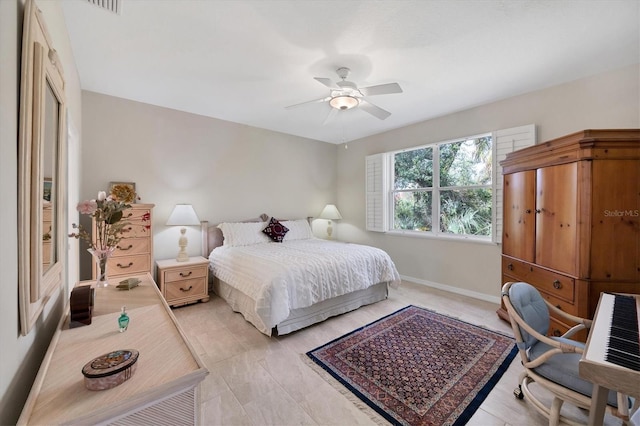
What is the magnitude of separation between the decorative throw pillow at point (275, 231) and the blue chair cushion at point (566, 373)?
11.1 feet

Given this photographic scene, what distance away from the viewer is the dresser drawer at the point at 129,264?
2.91 meters

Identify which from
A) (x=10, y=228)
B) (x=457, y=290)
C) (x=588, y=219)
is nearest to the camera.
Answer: (x=10, y=228)

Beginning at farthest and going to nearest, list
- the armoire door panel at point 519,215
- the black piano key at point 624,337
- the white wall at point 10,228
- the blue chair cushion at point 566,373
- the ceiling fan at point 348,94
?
1. the armoire door panel at point 519,215
2. the ceiling fan at point 348,94
3. the blue chair cushion at point 566,373
4. the black piano key at point 624,337
5. the white wall at point 10,228

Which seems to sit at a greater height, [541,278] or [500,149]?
[500,149]

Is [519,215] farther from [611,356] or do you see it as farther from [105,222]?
[105,222]

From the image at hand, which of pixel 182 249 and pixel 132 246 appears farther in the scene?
pixel 182 249

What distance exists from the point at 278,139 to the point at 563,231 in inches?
164

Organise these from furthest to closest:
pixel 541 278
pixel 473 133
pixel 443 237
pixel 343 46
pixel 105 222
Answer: pixel 443 237
pixel 473 133
pixel 541 278
pixel 343 46
pixel 105 222

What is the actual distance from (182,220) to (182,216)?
0.06m


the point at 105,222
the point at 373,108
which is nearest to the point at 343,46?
the point at 373,108

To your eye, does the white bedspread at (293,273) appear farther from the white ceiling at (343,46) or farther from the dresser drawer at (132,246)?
the white ceiling at (343,46)

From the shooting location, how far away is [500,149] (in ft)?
11.0

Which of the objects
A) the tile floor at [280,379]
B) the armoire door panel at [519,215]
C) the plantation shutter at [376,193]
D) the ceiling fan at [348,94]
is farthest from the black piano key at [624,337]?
the plantation shutter at [376,193]

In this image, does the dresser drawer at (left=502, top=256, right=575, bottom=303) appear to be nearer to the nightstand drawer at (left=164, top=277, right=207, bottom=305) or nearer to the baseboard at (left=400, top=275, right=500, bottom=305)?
the baseboard at (left=400, top=275, right=500, bottom=305)
